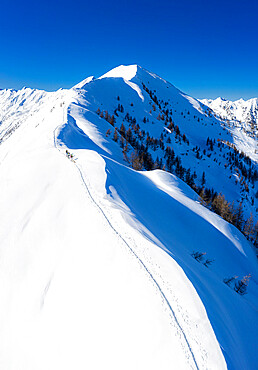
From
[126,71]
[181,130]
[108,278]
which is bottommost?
[108,278]

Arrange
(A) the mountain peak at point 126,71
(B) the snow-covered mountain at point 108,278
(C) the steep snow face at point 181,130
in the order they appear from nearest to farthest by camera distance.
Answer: (B) the snow-covered mountain at point 108,278, (C) the steep snow face at point 181,130, (A) the mountain peak at point 126,71

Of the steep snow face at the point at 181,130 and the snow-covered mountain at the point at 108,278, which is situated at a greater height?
the steep snow face at the point at 181,130

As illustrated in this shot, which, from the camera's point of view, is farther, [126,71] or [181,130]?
[126,71]

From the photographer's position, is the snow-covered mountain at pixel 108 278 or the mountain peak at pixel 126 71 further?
the mountain peak at pixel 126 71

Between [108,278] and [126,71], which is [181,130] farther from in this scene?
[108,278]

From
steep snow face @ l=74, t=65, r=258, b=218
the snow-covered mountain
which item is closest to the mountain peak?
steep snow face @ l=74, t=65, r=258, b=218

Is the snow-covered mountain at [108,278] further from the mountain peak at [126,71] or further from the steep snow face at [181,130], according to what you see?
the mountain peak at [126,71]

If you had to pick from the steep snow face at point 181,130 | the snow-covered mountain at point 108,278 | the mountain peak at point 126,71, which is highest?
the mountain peak at point 126,71

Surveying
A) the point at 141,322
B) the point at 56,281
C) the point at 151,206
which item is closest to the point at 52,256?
the point at 56,281

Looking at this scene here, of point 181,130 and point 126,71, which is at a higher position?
point 126,71

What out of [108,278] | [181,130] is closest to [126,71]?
[181,130]

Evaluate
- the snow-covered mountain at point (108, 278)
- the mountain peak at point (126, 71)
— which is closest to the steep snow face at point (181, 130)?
the mountain peak at point (126, 71)
